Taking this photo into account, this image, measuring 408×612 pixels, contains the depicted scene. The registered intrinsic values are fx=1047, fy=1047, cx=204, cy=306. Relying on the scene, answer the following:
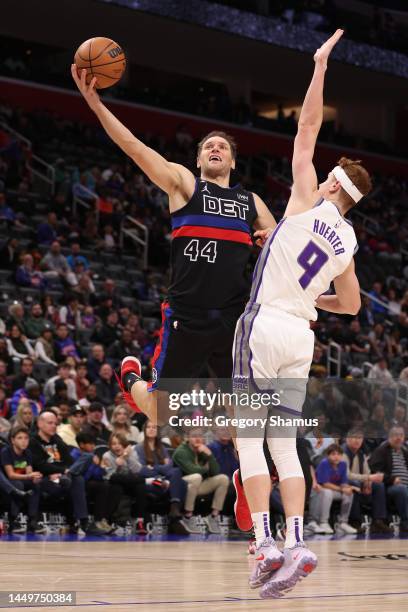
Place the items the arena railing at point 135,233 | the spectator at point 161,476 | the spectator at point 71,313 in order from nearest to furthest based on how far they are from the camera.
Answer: the spectator at point 161,476
the spectator at point 71,313
the arena railing at point 135,233

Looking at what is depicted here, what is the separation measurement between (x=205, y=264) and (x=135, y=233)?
1623cm

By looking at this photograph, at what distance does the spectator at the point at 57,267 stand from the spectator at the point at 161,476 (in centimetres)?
560

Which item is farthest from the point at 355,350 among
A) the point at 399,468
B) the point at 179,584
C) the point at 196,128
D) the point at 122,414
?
the point at 179,584

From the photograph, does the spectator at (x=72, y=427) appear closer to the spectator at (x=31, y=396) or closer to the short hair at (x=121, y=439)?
the spectator at (x=31, y=396)

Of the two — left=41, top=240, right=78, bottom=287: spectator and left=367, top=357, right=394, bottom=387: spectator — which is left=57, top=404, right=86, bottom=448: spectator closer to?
left=41, top=240, right=78, bottom=287: spectator

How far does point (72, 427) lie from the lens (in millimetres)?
13570

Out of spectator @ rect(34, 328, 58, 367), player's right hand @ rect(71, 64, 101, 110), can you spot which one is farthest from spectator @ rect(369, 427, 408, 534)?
player's right hand @ rect(71, 64, 101, 110)

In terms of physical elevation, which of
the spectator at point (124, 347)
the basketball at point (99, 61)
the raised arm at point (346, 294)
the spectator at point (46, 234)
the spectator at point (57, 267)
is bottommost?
the raised arm at point (346, 294)

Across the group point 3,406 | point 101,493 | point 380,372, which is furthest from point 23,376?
point 380,372

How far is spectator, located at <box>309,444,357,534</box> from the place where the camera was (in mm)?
14203

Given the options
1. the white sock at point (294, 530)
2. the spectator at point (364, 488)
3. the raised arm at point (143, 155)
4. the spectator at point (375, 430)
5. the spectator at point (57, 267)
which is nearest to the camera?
the white sock at point (294, 530)

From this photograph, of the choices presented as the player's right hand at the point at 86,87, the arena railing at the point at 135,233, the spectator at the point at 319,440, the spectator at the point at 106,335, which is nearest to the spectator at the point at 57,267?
the spectator at the point at 106,335

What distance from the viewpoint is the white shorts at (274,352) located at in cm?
571

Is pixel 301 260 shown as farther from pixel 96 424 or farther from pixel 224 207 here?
pixel 96 424
